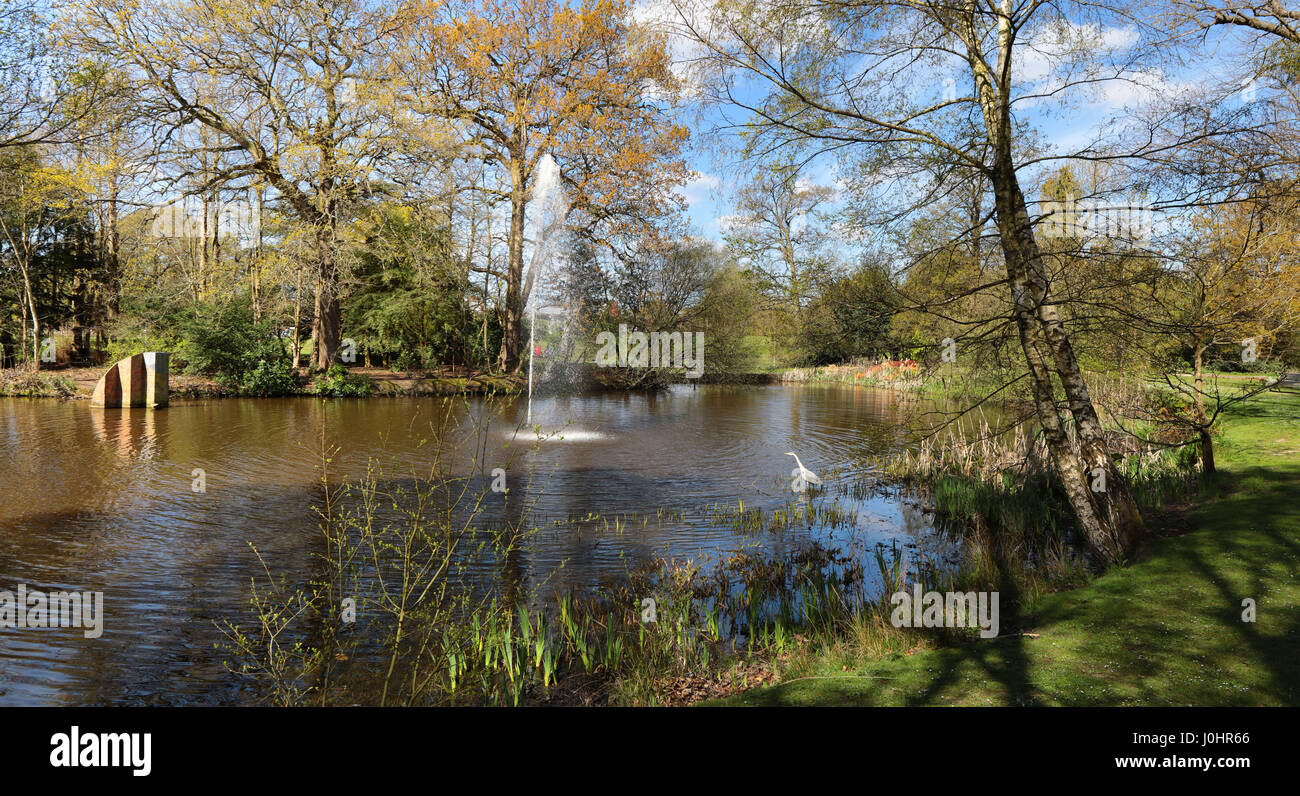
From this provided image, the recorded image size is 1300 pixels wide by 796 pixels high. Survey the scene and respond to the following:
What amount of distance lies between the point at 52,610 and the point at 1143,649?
25.4ft

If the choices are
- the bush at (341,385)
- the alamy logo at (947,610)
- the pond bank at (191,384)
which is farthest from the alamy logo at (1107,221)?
the bush at (341,385)

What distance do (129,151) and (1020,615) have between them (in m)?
24.9

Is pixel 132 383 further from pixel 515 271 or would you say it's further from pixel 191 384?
pixel 515 271

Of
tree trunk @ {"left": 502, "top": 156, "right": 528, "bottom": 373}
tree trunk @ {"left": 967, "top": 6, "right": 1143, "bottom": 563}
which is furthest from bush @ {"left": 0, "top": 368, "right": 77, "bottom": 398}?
tree trunk @ {"left": 967, "top": 6, "right": 1143, "bottom": 563}

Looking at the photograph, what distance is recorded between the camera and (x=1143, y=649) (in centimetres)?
409

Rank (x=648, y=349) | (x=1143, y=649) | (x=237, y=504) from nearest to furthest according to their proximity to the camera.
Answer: (x=1143, y=649), (x=237, y=504), (x=648, y=349)

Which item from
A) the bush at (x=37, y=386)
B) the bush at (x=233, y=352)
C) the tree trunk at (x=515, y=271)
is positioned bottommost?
the bush at (x=37, y=386)

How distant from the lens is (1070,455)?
663cm

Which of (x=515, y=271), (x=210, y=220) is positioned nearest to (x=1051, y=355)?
(x=515, y=271)

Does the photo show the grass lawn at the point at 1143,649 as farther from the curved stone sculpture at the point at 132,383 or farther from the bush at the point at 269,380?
the bush at the point at 269,380

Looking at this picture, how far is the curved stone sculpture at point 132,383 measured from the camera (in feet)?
57.9
